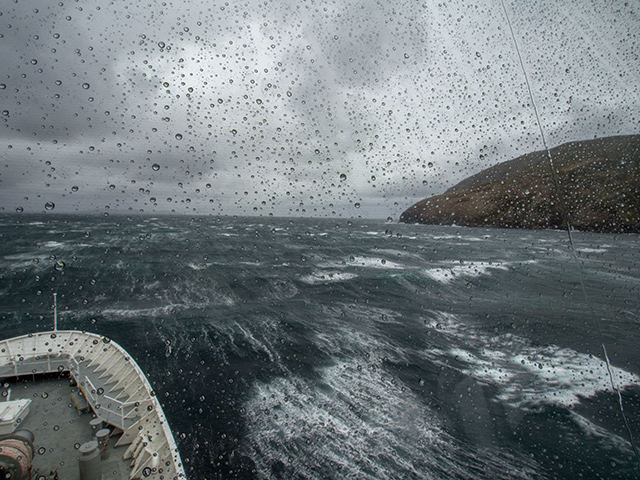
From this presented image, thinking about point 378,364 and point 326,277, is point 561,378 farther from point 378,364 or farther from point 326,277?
point 326,277

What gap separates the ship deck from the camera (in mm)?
5270

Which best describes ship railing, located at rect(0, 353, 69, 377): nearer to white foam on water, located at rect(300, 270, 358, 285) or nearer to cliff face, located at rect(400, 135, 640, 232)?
cliff face, located at rect(400, 135, 640, 232)

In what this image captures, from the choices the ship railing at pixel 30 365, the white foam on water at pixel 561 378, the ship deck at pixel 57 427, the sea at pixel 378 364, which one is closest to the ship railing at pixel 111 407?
the ship deck at pixel 57 427

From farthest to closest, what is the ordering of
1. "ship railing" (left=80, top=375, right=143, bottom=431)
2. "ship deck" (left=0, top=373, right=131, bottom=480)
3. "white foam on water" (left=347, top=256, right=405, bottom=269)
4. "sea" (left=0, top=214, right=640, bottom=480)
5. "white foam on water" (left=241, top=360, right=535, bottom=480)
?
"white foam on water" (left=347, top=256, right=405, bottom=269) → "sea" (left=0, top=214, right=640, bottom=480) → "white foam on water" (left=241, top=360, right=535, bottom=480) → "ship railing" (left=80, top=375, right=143, bottom=431) → "ship deck" (left=0, top=373, right=131, bottom=480)

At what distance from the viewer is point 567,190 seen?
12.1 m

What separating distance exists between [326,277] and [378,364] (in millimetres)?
15303

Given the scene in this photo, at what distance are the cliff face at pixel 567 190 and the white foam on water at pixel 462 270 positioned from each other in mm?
8227

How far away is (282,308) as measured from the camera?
19.4 meters

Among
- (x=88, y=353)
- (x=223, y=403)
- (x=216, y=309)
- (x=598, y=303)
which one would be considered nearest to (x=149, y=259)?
(x=216, y=309)

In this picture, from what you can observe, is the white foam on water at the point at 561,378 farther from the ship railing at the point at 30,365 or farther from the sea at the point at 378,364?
the ship railing at the point at 30,365

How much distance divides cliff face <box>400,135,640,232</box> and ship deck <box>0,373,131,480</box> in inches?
481

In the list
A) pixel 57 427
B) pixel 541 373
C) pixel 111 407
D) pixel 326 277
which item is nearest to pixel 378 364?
pixel 541 373

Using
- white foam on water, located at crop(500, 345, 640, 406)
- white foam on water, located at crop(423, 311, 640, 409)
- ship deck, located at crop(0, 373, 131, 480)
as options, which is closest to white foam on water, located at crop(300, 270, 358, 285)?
white foam on water, located at crop(423, 311, 640, 409)

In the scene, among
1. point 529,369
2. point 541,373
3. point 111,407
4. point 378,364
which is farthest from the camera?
point 378,364
